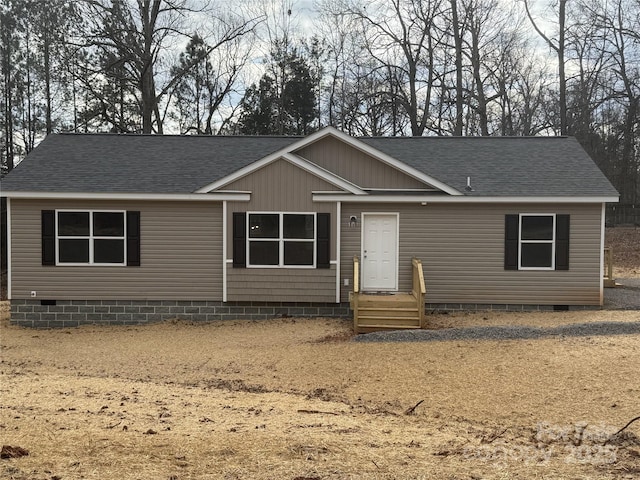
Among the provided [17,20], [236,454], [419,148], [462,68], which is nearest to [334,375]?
[236,454]

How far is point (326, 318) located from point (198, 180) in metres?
4.44

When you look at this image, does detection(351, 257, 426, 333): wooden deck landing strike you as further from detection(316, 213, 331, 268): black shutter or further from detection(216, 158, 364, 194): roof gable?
detection(216, 158, 364, 194): roof gable

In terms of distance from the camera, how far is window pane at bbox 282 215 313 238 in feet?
41.0

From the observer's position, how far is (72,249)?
1259 cm

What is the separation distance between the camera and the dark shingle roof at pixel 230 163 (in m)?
12.6

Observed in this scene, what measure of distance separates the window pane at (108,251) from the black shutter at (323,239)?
4.51 m

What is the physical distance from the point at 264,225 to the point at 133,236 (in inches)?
119

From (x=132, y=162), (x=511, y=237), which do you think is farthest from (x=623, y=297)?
(x=132, y=162)

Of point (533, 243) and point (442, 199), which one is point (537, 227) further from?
point (442, 199)

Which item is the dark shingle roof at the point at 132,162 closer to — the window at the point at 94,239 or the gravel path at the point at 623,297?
the window at the point at 94,239

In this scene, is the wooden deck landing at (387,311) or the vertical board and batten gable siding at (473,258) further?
the vertical board and batten gable siding at (473,258)

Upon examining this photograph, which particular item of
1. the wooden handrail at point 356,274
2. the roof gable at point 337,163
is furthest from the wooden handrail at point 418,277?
the roof gable at point 337,163

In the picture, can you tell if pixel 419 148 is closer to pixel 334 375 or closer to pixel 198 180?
pixel 198 180

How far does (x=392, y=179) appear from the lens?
501 inches
